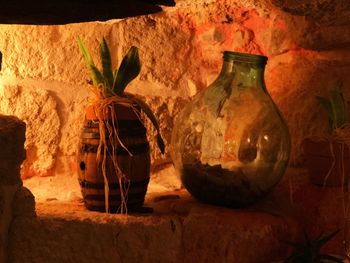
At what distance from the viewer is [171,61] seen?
1.44 m

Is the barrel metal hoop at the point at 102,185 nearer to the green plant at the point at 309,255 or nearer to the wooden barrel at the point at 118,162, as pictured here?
the wooden barrel at the point at 118,162

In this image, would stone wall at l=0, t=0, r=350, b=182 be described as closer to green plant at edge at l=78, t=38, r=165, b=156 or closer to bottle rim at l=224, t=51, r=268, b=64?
bottle rim at l=224, t=51, r=268, b=64

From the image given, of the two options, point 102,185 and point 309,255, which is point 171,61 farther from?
point 309,255

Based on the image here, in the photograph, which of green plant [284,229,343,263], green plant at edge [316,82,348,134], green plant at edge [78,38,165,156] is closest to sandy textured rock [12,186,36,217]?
green plant at edge [78,38,165,156]

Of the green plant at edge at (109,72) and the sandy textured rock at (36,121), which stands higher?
the green plant at edge at (109,72)

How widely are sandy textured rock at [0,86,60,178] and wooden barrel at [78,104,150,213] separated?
1.02 feet

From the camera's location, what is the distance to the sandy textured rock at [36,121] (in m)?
1.32

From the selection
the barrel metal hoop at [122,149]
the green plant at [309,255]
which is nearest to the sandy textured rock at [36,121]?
the barrel metal hoop at [122,149]

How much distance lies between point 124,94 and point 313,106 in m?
0.48

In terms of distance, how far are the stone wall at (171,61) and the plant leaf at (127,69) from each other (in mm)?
315

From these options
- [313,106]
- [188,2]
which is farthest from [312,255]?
[188,2]

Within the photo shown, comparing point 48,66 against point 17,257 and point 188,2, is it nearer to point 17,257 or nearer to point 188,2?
Result: point 188,2

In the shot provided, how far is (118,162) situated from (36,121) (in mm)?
408

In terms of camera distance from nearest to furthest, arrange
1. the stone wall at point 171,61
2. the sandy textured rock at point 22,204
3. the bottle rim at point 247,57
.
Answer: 1. the sandy textured rock at point 22,204
2. the bottle rim at point 247,57
3. the stone wall at point 171,61
